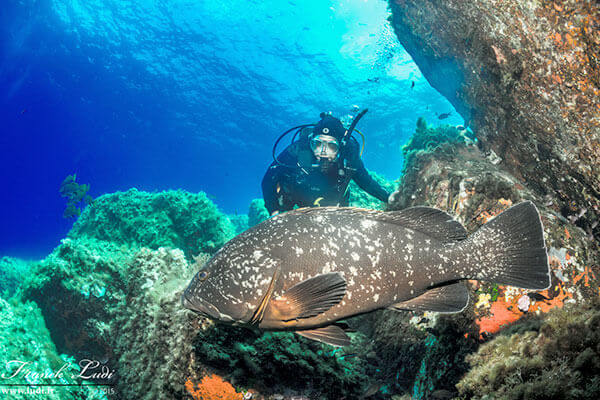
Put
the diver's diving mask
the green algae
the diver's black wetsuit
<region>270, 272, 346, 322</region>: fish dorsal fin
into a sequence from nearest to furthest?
<region>270, 272, 346, 322</region>: fish dorsal fin < the green algae < the diver's diving mask < the diver's black wetsuit

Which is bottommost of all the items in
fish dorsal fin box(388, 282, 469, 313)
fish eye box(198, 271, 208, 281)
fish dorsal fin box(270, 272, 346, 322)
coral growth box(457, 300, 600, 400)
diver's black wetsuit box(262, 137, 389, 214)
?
coral growth box(457, 300, 600, 400)

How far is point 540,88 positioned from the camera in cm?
293

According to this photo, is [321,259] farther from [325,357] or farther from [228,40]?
[228,40]

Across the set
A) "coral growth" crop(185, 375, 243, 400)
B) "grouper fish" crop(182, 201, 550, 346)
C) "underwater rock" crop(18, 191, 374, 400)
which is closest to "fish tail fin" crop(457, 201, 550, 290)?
"grouper fish" crop(182, 201, 550, 346)

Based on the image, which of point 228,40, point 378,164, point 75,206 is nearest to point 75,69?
point 228,40

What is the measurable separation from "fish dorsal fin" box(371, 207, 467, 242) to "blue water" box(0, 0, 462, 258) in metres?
25.4

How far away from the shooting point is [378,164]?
233ft

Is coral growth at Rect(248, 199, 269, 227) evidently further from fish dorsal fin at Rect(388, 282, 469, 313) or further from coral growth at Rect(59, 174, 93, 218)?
fish dorsal fin at Rect(388, 282, 469, 313)

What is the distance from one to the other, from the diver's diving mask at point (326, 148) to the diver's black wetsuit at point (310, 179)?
0.20m

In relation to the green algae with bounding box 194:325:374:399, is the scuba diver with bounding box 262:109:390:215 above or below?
above

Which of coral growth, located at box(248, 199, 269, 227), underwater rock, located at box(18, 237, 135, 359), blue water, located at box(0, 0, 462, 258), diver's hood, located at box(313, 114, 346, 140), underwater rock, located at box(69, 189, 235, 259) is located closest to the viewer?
underwater rock, located at box(18, 237, 135, 359)

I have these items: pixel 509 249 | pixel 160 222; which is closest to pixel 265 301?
pixel 509 249

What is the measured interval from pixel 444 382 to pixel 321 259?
1.59 metres

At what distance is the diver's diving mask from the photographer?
21.0ft
